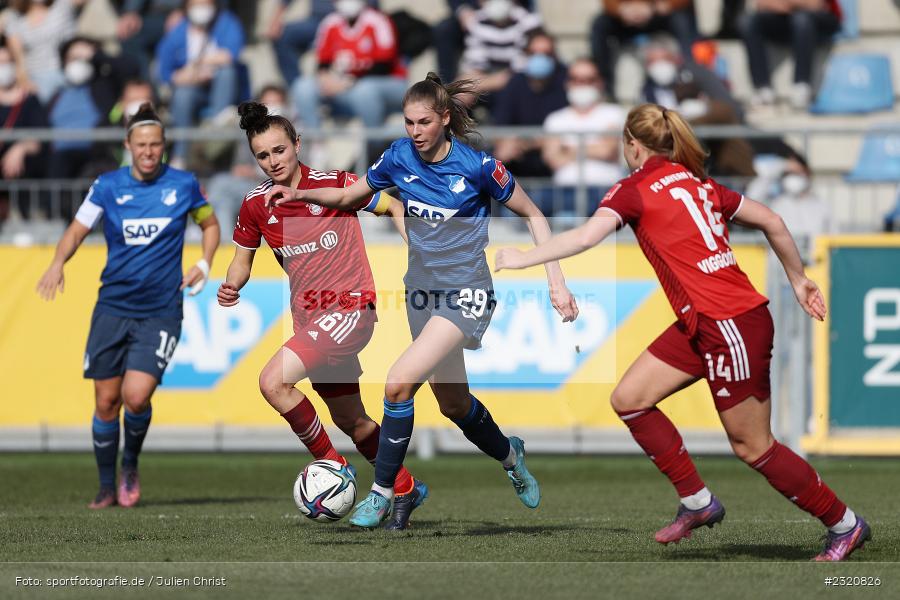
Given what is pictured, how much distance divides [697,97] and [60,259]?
7241 millimetres

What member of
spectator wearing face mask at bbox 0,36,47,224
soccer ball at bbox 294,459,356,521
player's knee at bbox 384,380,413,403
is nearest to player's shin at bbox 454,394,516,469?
player's knee at bbox 384,380,413,403

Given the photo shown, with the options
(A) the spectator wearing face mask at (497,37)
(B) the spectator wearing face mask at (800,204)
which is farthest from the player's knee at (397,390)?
(A) the spectator wearing face mask at (497,37)

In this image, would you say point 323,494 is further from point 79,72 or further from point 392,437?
point 79,72

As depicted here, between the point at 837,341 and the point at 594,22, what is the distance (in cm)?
580

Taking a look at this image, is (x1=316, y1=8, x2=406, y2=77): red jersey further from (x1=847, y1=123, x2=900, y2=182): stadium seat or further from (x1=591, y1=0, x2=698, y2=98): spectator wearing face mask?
(x1=847, y1=123, x2=900, y2=182): stadium seat

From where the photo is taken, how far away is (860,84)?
15688mm

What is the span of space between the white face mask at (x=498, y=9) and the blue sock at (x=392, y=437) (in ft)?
29.3

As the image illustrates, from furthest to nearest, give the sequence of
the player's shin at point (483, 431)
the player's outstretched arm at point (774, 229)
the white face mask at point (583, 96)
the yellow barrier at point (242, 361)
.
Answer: the white face mask at point (583, 96) → the yellow barrier at point (242, 361) → the player's shin at point (483, 431) → the player's outstretched arm at point (774, 229)

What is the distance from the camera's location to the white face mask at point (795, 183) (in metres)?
12.9

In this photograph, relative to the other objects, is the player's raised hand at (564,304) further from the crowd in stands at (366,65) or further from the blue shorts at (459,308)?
the crowd in stands at (366,65)

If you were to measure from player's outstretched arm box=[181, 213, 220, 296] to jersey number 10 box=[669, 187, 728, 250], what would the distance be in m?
3.62

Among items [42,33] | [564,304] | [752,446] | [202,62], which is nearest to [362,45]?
[202,62]

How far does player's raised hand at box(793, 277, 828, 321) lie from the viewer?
6789 millimetres

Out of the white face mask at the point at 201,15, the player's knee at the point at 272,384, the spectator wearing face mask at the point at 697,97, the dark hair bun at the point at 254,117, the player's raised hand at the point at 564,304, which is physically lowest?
the spectator wearing face mask at the point at 697,97
